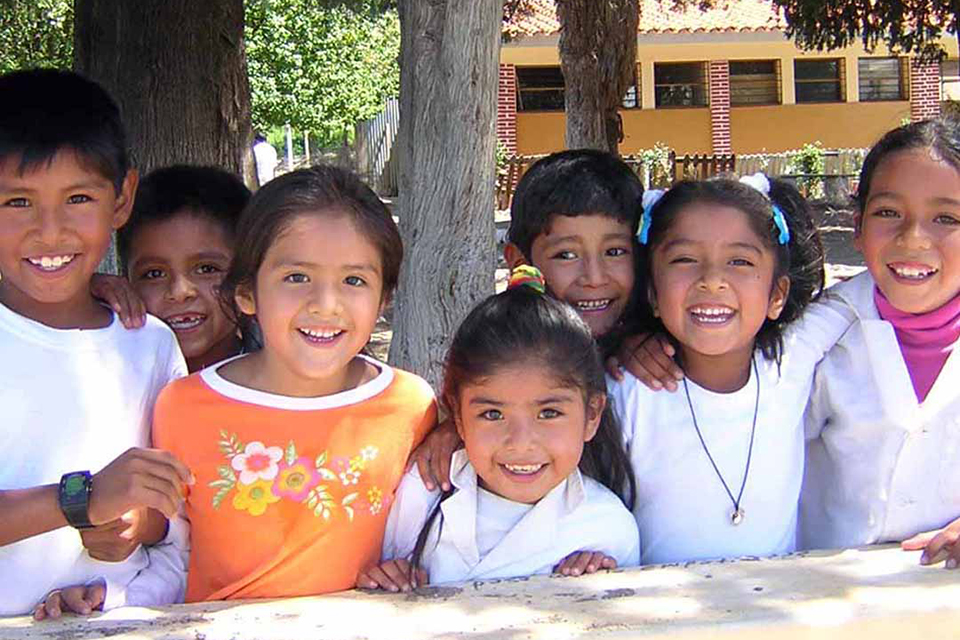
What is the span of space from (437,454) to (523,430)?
0.59 feet

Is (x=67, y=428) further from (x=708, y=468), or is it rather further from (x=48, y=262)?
(x=708, y=468)

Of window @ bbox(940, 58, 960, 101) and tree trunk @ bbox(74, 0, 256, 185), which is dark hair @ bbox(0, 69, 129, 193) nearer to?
tree trunk @ bbox(74, 0, 256, 185)

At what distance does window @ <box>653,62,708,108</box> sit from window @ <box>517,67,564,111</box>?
7.35 ft

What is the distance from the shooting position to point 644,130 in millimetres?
24094

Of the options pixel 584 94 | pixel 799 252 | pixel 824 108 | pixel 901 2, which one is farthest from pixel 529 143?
pixel 799 252

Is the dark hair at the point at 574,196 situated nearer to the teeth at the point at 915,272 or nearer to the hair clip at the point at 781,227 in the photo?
the hair clip at the point at 781,227

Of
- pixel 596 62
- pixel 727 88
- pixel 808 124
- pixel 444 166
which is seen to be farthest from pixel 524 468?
pixel 808 124

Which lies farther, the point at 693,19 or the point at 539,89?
the point at 693,19

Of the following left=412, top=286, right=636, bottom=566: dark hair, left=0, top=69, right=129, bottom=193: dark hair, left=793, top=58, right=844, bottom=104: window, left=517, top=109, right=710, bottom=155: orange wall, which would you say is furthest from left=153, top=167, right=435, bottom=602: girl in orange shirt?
left=793, top=58, right=844, bottom=104: window

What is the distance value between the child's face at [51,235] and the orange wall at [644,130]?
21.6 m

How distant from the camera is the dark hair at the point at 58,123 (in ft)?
7.16

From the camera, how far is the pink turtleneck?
2.48m

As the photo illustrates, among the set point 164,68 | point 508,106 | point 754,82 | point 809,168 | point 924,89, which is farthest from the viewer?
point 924,89

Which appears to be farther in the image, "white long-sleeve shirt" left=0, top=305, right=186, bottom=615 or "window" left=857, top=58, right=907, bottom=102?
"window" left=857, top=58, right=907, bottom=102
